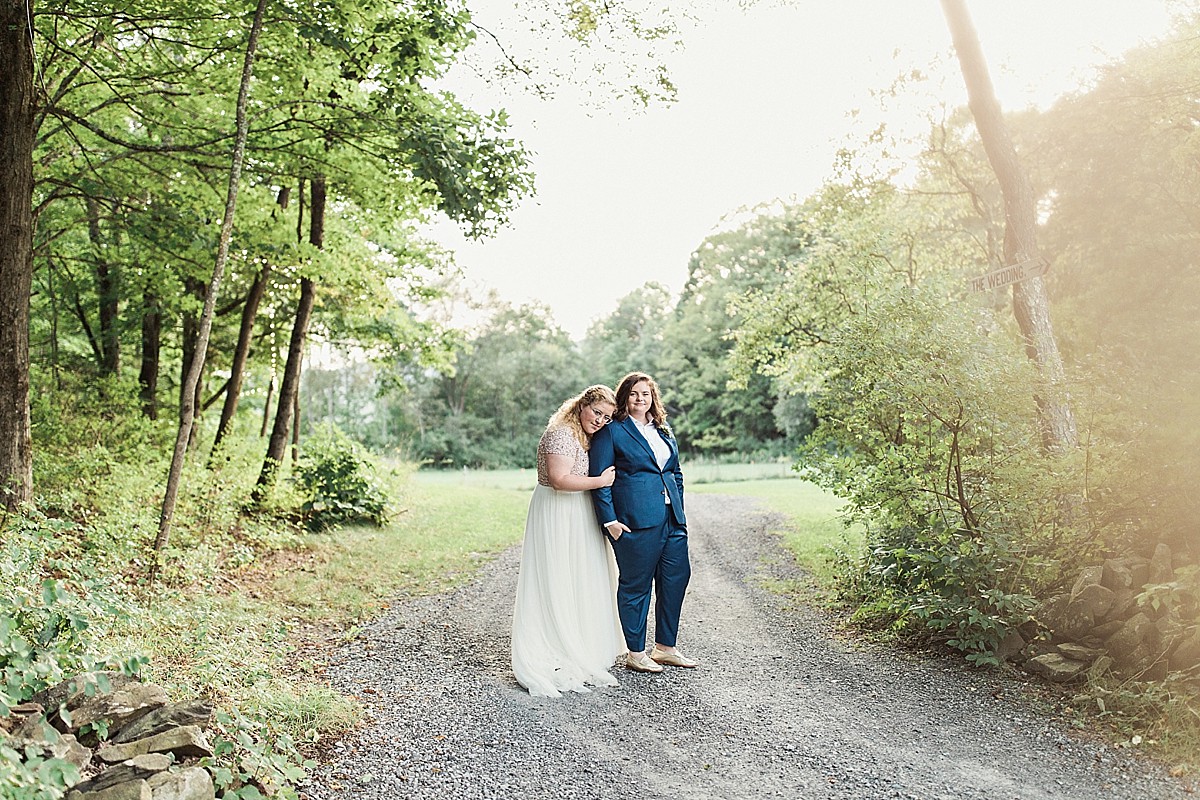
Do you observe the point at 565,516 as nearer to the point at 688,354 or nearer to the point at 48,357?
the point at 48,357

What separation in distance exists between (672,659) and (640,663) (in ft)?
0.87

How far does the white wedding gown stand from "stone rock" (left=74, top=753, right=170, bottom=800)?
2.56 m

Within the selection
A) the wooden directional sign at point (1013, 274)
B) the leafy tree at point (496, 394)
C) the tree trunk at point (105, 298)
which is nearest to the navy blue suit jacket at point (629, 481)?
the wooden directional sign at point (1013, 274)

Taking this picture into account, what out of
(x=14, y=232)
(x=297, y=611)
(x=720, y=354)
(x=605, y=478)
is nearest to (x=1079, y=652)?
(x=605, y=478)

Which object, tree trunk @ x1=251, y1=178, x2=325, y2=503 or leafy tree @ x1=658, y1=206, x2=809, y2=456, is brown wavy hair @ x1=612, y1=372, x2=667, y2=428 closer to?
tree trunk @ x1=251, y1=178, x2=325, y2=503

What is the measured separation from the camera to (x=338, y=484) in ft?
47.0

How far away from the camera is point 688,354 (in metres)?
49.5

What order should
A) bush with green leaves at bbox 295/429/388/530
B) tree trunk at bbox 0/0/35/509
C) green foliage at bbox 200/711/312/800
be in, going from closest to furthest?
1. green foliage at bbox 200/711/312/800
2. tree trunk at bbox 0/0/35/509
3. bush with green leaves at bbox 295/429/388/530

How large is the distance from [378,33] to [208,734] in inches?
284

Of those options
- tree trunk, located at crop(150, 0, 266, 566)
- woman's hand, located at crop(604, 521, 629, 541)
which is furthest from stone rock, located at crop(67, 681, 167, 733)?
tree trunk, located at crop(150, 0, 266, 566)

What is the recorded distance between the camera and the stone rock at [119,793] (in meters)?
3.19

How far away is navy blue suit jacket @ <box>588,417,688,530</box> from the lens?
235 inches

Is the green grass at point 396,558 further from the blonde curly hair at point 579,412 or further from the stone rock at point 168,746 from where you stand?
the stone rock at point 168,746

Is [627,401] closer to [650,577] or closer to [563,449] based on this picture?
[563,449]
